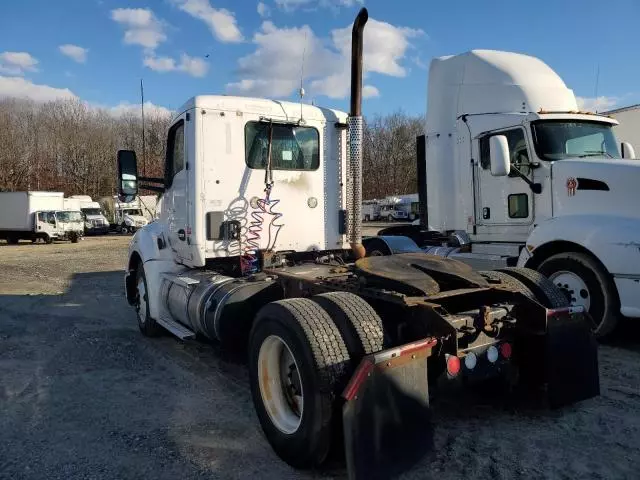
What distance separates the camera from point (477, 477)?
322 cm

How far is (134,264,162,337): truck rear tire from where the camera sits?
698cm

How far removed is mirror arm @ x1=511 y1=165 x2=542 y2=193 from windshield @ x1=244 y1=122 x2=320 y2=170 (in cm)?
288

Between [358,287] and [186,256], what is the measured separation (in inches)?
115

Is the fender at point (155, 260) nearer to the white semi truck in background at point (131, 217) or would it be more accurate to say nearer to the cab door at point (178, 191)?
the cab door at point (178, 191)

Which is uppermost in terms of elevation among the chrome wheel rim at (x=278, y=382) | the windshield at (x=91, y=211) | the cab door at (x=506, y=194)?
the windshield at (x=91, y=211)

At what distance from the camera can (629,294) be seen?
566cm

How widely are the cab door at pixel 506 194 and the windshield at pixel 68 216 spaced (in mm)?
29231

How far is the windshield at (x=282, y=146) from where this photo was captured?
20.0ft

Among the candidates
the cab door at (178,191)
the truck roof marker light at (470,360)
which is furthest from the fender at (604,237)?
the cab door at (178,191)

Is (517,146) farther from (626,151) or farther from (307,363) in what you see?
(307,363)

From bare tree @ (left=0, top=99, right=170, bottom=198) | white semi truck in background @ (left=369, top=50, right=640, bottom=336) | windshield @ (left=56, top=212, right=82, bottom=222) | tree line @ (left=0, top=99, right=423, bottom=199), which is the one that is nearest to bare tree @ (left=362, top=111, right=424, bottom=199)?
tree line @ (left=0, top=99, right=423, bottom=199)

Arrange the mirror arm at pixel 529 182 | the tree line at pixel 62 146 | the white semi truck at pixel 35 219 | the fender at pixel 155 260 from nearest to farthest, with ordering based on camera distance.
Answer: the fender at pixel 155 260 → the mirror arm at pixel 529 182 → the white semi truck at pixel 35 219 → the tree line at pixel 62 146

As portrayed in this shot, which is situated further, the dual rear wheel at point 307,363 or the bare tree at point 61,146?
the bare tree at point 61,146

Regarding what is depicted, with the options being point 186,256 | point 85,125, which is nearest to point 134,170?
point 186,256
